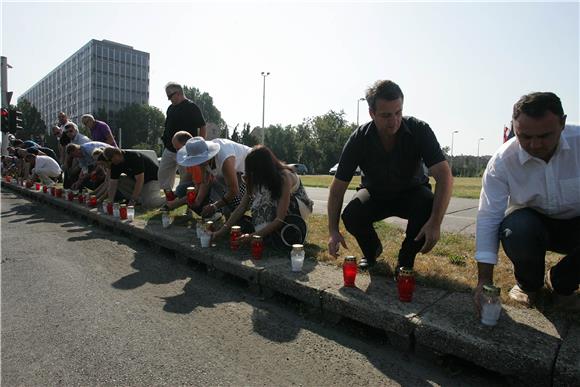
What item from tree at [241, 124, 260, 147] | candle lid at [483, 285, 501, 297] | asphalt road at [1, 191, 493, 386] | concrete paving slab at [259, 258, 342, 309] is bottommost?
asphalt road at [1, 191, 493, 386]

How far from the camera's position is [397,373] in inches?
79.0

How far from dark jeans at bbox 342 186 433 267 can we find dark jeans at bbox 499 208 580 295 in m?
0.62

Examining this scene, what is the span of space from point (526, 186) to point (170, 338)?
240 cm

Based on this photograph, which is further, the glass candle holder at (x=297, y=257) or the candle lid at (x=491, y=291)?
the glass candle holder at (x=297, y=257)

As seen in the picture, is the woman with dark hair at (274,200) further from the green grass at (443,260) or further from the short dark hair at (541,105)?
the short dark hair at (541,105)

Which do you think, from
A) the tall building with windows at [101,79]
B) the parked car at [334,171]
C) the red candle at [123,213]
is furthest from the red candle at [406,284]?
the tall building with windows at [101,79]

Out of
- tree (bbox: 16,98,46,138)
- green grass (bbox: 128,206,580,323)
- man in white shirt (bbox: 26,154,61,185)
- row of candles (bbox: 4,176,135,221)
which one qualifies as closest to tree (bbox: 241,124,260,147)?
tree (bbox: 16,98,46,138)

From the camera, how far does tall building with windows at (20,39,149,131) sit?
243 feet

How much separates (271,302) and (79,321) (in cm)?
134

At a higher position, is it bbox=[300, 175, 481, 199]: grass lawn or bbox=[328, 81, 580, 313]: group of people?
bbox=[328, 81, 580, 313]: group of people

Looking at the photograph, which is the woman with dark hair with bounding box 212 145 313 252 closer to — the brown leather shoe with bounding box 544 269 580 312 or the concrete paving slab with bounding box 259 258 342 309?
the concrete paving slab with bounding box 259 258 342 309

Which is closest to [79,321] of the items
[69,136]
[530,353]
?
[530,353]

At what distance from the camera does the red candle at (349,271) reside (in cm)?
269

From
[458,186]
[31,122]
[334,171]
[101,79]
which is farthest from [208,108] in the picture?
[458,186]
